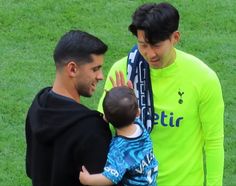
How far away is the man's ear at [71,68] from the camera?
3.33m

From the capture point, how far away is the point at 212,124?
3980mm

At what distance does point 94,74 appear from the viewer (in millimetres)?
3398

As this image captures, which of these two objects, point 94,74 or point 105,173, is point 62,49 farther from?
point 105,173

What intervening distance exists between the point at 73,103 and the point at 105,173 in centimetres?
34

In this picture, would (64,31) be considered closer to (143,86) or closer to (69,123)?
(143,86)

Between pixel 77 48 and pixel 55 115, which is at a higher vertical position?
pixel 77 48

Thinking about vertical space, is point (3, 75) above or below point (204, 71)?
below

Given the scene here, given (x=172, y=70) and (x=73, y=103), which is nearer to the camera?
(x=73, y=103)

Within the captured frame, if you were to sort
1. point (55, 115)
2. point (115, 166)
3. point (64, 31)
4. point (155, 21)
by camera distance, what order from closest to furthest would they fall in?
point (55, 115) < point (115, 166) < point (155, 21) < point (64, 31)

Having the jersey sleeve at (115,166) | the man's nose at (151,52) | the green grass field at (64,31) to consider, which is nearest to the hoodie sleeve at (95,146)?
the jersey sleeve at (115,166)

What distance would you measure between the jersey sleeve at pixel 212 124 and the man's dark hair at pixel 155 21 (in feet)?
1.11

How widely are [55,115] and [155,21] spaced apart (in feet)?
2.68

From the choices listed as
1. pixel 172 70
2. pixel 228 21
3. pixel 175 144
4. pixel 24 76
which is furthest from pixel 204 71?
pixel 228 21

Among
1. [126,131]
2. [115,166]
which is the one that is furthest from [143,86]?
[115,166]
